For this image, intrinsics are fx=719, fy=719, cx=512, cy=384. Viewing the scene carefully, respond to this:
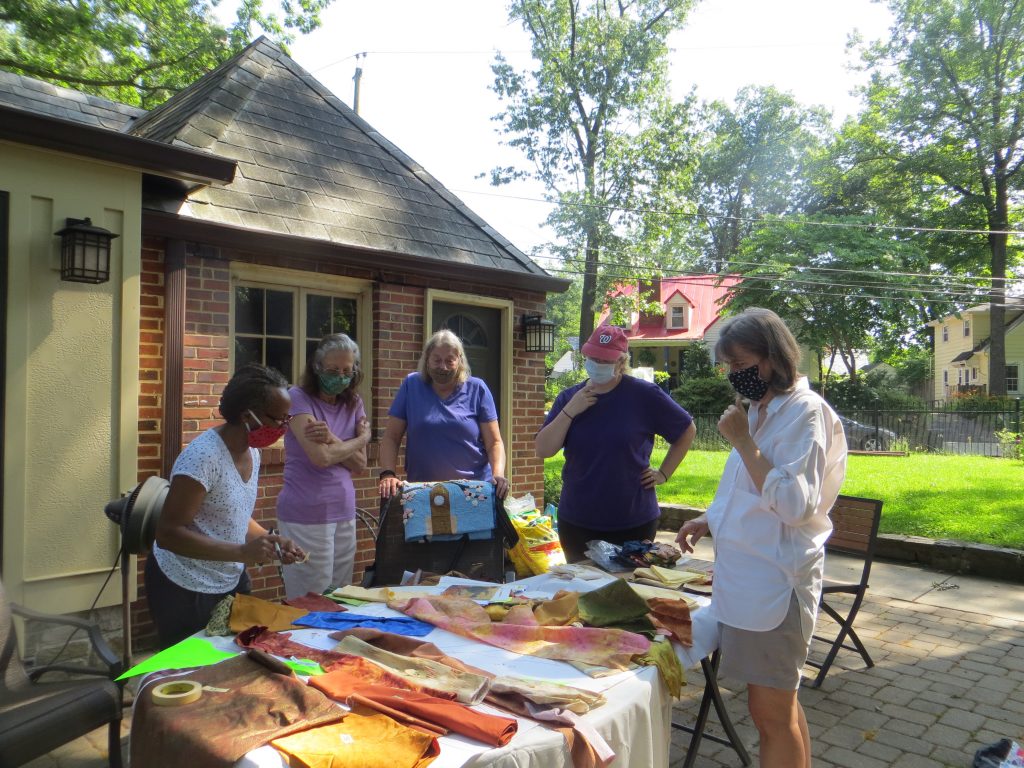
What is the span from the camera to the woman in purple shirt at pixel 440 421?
3.99 meters

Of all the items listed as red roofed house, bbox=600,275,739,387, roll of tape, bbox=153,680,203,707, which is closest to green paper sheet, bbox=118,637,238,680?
roll of tape, bbox=153,680,203,707

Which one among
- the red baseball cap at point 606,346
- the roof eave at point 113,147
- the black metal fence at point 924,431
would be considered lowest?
the black metal fence at point 924,431

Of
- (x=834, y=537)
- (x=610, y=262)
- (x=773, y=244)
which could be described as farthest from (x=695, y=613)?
(x=773, y=244)

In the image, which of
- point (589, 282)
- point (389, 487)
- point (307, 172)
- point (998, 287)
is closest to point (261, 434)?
point (389, 487)

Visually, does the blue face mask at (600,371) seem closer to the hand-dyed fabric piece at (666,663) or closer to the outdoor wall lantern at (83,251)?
the hand-dyed fabric piece at (666,663)

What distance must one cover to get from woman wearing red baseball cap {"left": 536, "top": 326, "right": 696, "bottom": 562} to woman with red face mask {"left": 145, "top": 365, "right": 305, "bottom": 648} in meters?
1.58

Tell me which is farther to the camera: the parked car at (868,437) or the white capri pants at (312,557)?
the parked car at (868,437)

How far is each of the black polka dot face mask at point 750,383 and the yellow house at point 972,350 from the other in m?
32.8

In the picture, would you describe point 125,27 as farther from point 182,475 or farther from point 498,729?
point 498,729

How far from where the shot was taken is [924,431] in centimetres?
1841

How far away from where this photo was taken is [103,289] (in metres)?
4.27

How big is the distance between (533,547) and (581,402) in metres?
0.98

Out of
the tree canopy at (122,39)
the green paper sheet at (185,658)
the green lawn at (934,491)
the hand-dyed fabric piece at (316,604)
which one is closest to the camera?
the green paper sheet at (185,658)

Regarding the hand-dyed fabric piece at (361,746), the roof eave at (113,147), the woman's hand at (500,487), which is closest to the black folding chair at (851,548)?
the woman's hand at (500,487)
